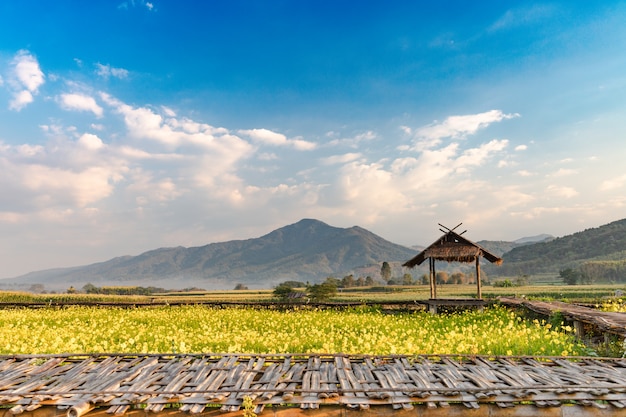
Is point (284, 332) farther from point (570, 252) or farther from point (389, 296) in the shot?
point (570, 252)

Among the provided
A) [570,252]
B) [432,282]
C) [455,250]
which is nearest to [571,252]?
[570,252]

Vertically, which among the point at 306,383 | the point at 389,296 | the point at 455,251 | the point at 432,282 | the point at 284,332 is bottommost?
the point at 389,296

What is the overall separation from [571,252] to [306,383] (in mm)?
137600

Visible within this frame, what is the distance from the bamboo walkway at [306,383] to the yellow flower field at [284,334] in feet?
5.98

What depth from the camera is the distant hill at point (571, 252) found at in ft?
376

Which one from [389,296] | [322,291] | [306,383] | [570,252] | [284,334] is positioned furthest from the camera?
[570,252]

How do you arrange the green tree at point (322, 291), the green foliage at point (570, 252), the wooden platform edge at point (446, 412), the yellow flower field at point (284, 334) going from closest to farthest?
the wooden platform edge at point (446, 412) < the yellow flower field at point (284, 334) < the green tree at point (322, 291) < the green foliage at point (570, 252)

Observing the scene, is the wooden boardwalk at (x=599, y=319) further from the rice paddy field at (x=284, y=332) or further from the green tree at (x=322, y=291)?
the green tree at (x=322, y=291)

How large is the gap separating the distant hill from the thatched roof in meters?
105

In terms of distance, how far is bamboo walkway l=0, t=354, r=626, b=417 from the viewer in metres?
6.16

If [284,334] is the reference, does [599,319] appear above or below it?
above

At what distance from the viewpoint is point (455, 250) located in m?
22.4

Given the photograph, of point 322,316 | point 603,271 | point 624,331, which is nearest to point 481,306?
point 322,316

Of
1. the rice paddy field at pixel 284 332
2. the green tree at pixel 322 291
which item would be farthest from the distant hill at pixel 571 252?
the rice paddy field at pixel 284 332
